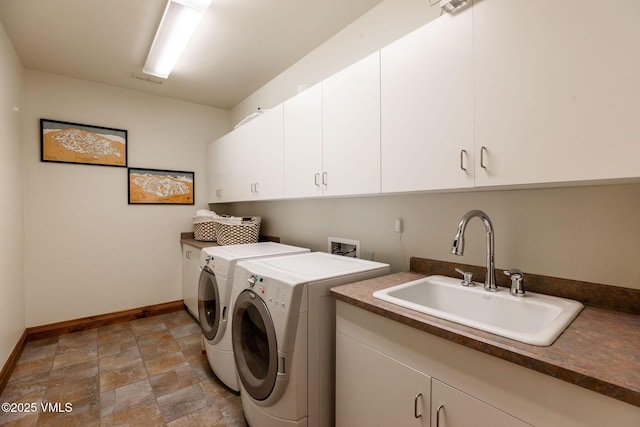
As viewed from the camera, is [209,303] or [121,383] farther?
[209,303]

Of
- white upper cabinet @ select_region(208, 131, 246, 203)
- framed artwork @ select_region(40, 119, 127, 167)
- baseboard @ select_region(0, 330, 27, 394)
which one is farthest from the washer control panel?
framed artwork @ select_region(40, 119, 127, 167)

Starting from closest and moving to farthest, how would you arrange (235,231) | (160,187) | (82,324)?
(235,231) < (82,324) < (160,187)

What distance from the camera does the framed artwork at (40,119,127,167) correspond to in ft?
9.35

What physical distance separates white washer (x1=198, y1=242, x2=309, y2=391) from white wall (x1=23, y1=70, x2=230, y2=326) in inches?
60.1

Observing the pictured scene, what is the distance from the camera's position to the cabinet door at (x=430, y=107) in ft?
3.83

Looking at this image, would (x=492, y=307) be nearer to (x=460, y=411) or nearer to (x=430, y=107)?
(x=460, y=411)

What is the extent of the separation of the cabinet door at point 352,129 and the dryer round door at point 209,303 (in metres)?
1.07

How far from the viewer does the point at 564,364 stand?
70 cm

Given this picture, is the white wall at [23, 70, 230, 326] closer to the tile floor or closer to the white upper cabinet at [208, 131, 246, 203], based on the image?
the white upper cabinet at [208, 131, 246, 203]

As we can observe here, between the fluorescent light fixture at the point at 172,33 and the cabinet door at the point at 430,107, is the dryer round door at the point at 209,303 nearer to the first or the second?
the cabinet door at the point at 430,107

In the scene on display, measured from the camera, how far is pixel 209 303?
220cm

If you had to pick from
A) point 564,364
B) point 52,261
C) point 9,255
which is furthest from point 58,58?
point 564,364

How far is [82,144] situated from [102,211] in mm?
709

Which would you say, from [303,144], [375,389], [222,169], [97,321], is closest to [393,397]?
[375,389]
